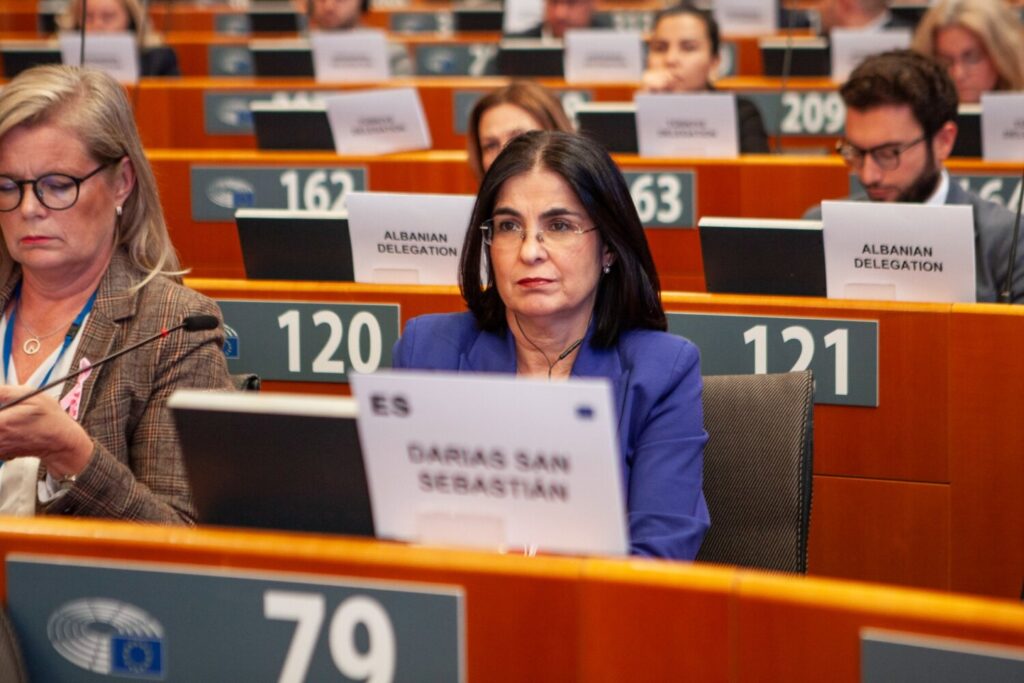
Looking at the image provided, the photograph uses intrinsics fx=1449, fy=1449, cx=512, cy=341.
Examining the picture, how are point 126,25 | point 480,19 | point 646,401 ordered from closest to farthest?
point 646,401 < point 126,25 < point 480,19

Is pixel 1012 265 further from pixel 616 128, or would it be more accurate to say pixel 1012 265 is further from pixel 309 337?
pixel 616 128

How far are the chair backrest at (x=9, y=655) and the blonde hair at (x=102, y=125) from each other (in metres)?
1.03

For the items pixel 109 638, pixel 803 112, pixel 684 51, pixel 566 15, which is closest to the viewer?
pixel 109 638

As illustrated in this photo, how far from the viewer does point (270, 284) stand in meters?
2.92

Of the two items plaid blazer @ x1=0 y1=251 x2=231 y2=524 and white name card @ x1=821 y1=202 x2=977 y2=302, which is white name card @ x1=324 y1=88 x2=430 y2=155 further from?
plaid blazer @ x1=0 y1=251 x2=231 y2=524

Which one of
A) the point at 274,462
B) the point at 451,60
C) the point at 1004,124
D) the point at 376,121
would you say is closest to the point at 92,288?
the point at 274,462

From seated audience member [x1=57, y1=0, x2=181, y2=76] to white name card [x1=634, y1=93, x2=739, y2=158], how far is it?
3.26m

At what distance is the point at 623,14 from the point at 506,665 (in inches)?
338

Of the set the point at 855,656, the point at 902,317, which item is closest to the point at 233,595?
the point at 855,656

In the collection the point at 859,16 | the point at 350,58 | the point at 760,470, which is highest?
the point at 859,16

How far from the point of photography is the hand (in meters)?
1.86

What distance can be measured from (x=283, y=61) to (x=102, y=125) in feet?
15.8

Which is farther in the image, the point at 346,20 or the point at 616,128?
the point at 346,20

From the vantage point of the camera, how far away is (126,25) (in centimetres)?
736
